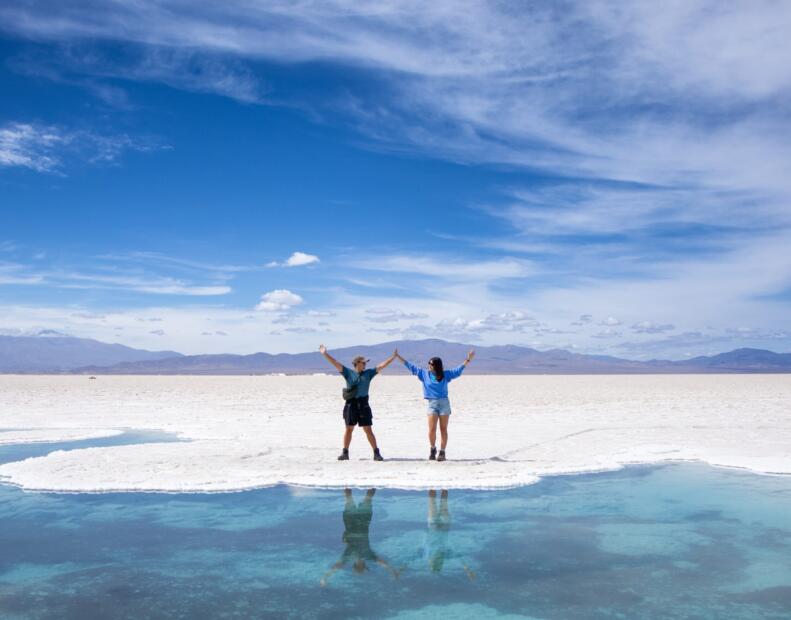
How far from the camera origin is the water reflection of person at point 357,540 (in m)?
6.16

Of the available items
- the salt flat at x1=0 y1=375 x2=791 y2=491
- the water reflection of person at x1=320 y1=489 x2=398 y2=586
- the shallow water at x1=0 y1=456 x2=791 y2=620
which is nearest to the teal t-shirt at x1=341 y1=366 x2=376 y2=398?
the salt flat at x1=0 y1=375 x2=791 y2=491

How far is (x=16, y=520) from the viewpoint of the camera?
310 inches

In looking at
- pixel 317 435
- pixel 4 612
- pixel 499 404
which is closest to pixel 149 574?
pixel 4 612

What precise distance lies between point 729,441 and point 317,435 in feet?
27.8

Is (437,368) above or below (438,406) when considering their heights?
above

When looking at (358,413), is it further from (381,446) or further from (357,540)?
(357,540)

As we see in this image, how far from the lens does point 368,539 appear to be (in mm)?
7051

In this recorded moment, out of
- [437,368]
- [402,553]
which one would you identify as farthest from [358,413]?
[402,553]

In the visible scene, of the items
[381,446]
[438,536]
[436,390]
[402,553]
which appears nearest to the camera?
[402,553]

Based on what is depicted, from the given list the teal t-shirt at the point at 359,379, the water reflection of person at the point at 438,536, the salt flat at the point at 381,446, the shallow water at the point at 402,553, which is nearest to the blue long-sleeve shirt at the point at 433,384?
the teal t-shirt at the point at 359,379

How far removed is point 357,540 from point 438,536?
0.81 m

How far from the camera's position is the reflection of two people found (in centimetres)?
619

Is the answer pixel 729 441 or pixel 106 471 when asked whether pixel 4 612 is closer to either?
pixel 106 471

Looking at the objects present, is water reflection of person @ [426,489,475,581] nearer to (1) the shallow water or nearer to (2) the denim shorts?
(1) the shallow water
